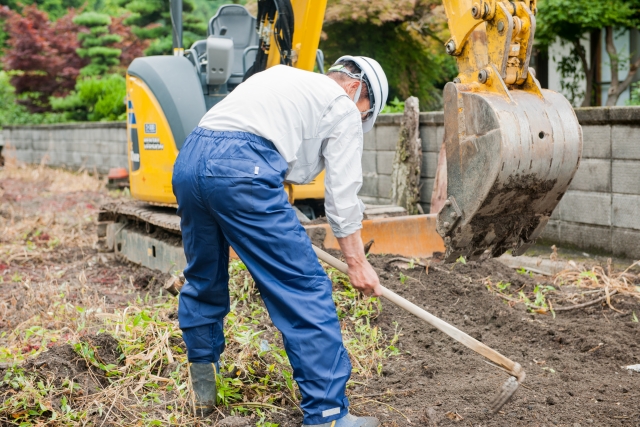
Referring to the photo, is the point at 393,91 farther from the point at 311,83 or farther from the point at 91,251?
the point at 311,83

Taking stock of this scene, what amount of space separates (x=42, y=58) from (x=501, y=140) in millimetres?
17110

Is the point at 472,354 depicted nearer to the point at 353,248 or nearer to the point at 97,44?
the point at 353,248

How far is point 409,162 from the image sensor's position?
675 cm

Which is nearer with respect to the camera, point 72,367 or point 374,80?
point 374,80

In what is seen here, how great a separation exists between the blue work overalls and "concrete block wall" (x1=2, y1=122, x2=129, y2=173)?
9498 mm

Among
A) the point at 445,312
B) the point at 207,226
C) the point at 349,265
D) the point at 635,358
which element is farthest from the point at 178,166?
the point at 635,358

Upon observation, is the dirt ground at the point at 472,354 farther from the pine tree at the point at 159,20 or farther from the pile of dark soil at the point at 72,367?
the pine tree at the point at 159,20

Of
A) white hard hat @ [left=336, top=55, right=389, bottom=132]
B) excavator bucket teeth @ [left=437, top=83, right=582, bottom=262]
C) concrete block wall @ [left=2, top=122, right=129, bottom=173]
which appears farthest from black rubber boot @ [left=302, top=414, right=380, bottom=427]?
concrete block wall @ [left=2, top=122, right=129, bottom=173]

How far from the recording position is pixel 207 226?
2926 millimetres

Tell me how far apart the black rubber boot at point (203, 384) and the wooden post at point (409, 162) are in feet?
12.9

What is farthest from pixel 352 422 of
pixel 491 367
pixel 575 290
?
pixel 575 290

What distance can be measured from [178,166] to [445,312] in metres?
2.12

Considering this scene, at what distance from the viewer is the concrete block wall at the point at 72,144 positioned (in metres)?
12.3

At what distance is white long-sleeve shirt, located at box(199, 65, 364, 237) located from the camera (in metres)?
2.85
